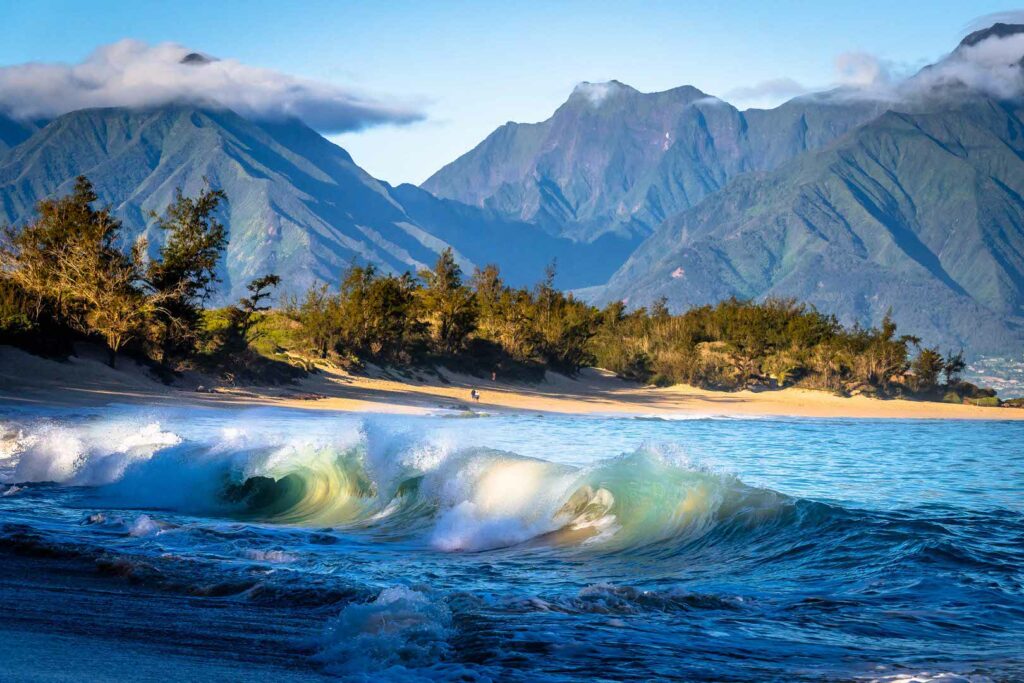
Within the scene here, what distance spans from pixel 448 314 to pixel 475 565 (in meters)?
33.0

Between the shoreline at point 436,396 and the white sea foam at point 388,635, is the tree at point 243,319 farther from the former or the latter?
the white sea foam at point 388,635

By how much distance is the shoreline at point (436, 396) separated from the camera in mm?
24984

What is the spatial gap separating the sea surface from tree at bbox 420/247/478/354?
24839 millimetres

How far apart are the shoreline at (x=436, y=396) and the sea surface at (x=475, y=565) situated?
26.7ft

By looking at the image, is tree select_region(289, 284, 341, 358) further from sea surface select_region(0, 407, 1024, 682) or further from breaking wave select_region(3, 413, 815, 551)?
breaking wave select_region(3, 413, 815, 551)

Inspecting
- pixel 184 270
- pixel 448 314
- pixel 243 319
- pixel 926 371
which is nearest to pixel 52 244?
pixel 184 270

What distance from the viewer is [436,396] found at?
35.0 m

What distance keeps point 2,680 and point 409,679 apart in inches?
82.4

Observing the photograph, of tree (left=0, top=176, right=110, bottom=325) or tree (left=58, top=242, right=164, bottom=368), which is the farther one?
tree (left=58, top=242, right=164, bottom=368)

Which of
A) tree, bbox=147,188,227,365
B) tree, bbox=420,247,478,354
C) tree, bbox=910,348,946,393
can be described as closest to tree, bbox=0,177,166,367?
tree, bbox=147,188,227,365

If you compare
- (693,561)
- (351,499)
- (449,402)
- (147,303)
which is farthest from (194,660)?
(449,402)

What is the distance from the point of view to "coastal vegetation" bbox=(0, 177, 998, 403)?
27.5 meters

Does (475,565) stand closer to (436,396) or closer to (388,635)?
(388,635)

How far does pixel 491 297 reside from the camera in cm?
4816
